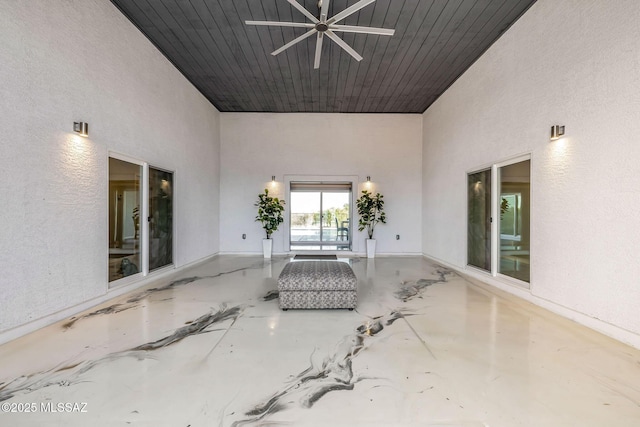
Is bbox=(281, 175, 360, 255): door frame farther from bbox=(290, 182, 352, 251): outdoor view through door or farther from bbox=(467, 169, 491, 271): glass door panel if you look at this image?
bbox=(467, 169, 491, 271): glass door panel

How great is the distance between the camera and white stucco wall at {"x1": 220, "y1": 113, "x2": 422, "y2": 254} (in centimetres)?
809

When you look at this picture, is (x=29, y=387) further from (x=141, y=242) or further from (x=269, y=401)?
(x=141, y=242)

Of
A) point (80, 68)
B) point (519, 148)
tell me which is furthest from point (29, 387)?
point (519, 148)

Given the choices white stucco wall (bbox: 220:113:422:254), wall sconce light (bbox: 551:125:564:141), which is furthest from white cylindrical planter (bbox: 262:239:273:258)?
wall sconce light (bbox: 551:125:564:141)

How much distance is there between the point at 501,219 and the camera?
464 cm

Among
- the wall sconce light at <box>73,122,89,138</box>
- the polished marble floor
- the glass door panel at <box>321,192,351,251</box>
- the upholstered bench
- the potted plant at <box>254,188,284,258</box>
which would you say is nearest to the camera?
the polished marble floor

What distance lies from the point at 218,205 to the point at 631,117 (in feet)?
26.0

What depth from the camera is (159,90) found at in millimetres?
4977

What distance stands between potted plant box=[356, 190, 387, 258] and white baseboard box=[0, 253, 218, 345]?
15.8ft

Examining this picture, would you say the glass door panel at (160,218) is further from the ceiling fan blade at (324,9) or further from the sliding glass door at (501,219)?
the sliding glass door at (501,219)

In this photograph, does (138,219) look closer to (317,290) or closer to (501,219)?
(317,290)

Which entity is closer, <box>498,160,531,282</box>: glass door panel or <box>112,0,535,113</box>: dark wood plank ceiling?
<box>112,0,535,113</box>: dark wood plank ceiling

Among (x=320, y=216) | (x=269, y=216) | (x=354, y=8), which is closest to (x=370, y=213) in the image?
(x=320, y=216)

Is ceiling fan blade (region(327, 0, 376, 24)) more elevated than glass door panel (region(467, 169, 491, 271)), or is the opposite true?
ceiling fan blade (region(327, 0, 376, 24))
